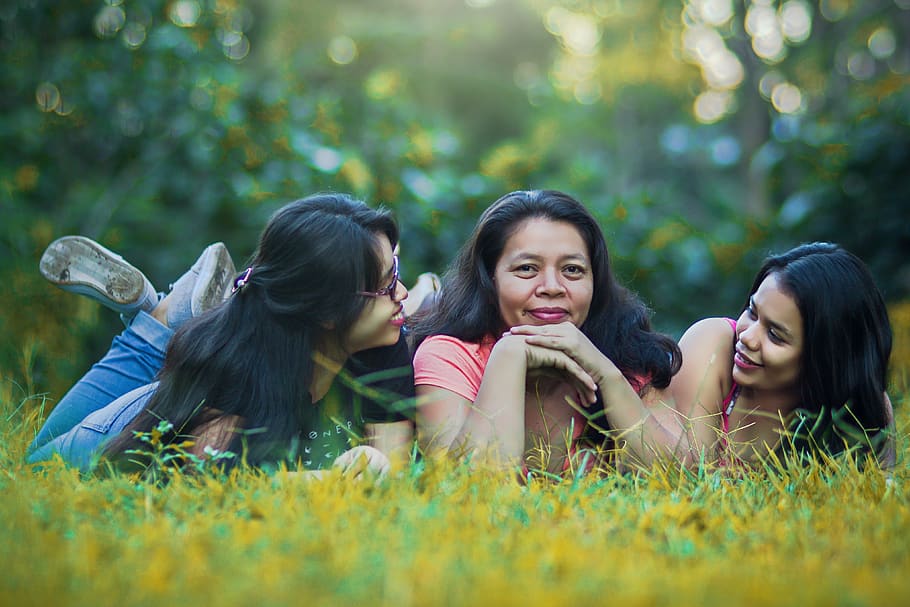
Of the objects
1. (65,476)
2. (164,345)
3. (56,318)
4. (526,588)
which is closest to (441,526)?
(526,588)

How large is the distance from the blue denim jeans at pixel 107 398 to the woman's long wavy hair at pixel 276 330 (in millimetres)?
274

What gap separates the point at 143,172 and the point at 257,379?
11.1 ft

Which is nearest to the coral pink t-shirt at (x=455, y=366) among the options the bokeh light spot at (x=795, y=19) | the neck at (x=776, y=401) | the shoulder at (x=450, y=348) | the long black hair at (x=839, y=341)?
the shoulder at (x=450, y=348)

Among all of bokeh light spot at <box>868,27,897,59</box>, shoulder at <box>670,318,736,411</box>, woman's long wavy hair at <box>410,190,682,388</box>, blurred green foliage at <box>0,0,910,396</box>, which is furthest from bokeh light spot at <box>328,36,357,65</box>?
shoulder at <box>670,318,736,411</box>

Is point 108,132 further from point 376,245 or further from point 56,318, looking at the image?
point 376,245

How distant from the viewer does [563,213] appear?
10.3ft

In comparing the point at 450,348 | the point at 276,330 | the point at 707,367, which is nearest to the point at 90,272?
the point at 276,330

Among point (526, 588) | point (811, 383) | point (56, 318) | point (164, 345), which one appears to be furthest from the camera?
point (56, 318)

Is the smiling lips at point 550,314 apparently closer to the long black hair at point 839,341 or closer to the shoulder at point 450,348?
the shoulder at point 450,348

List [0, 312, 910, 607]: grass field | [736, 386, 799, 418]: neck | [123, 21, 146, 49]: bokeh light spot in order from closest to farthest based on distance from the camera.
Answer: [0, 312, 910, 607]: grass field → [736, 386, 799, 418]: neck → [123, 21, 146, 49]: bokeh light spot

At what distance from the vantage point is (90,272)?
3.33 meters

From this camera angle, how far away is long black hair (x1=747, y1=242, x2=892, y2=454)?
280 centimetres

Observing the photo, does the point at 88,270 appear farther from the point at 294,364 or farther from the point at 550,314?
the point at 550,314

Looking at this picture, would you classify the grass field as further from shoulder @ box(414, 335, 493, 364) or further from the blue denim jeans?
shoulder @ box(414, 335, 493, 364)
